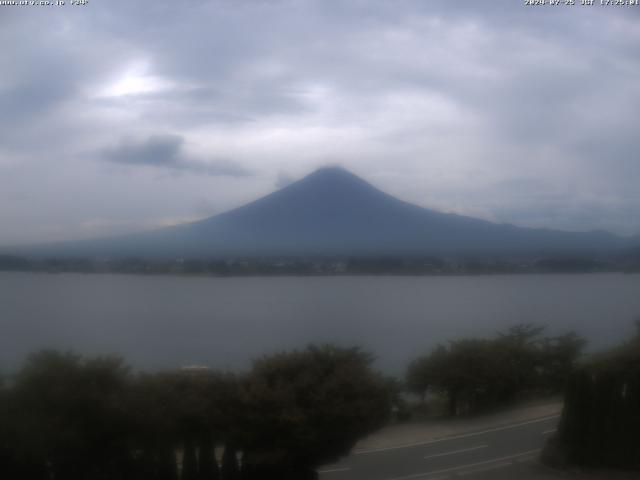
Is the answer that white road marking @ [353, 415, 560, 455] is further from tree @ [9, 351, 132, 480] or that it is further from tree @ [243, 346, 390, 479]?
tree @ [9, 351, 132, 480]

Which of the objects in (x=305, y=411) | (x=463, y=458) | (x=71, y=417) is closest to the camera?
(x=71, y=417)

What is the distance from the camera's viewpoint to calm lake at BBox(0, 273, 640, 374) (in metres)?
13.5

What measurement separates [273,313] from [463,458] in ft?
35.3

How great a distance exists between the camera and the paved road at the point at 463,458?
36.3ft

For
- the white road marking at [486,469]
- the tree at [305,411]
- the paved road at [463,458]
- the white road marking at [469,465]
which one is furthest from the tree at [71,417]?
the white road marking at [486,469]

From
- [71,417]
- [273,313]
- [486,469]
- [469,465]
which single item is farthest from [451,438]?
[273,313]

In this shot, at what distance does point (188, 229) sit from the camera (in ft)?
77.8

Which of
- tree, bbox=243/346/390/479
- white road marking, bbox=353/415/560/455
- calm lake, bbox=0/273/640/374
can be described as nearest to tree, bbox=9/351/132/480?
calm lake, bbox=0/273/640/374

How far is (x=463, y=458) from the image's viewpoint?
12.0 m

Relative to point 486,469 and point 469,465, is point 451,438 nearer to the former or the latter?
point 469,465

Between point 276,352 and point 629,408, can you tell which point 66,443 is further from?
point 629,408

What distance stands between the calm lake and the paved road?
6.57ft

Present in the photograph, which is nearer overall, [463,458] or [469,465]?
[469,465]

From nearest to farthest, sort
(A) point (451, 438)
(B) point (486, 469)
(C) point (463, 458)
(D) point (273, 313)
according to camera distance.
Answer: (B) point (486, 469), (C) point (463, 458), (A) point (451, 438), (D) point (273, 313)
